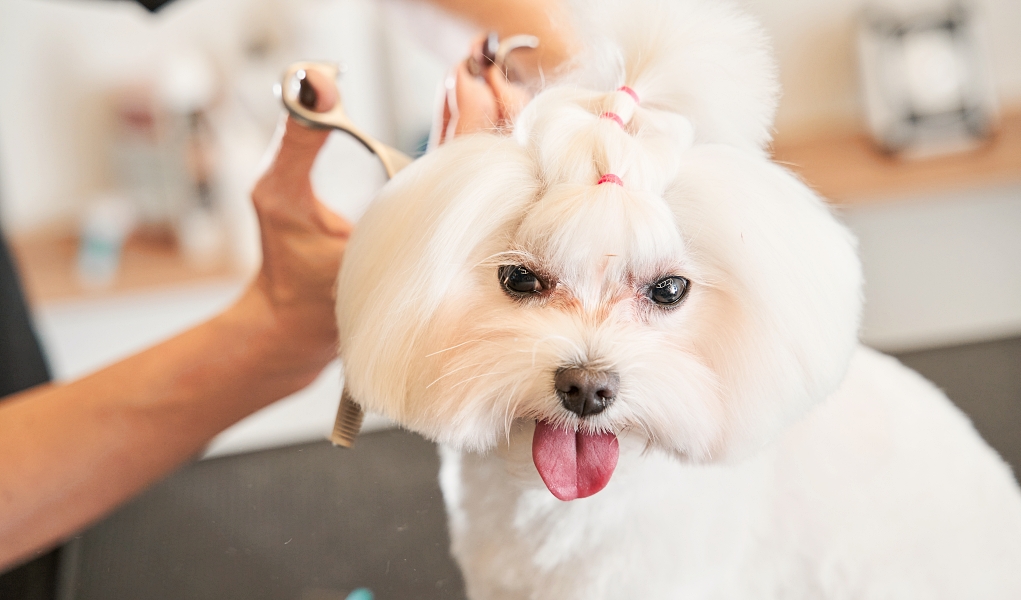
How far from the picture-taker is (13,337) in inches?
41.0

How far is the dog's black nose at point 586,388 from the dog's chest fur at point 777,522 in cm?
10

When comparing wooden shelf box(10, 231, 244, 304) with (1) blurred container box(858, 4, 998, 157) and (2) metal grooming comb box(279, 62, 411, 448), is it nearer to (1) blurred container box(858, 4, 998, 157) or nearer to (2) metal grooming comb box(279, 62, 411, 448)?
(2) metal grooming comb box(279, 62, 411, 448)

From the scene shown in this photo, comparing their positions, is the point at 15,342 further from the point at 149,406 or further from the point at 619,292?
the point at 619,292

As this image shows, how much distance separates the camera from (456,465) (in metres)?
0.68

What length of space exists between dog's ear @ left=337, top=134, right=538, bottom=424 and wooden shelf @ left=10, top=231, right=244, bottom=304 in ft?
4.96

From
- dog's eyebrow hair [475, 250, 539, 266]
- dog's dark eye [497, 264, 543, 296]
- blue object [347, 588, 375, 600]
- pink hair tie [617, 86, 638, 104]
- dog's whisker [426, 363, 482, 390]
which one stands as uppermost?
pink hair tie [617, 86, 638, 104]

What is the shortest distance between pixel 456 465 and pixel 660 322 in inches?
9.6

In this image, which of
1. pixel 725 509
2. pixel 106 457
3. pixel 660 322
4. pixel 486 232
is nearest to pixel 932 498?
pixel 725 509

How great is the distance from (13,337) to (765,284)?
3.17 ft

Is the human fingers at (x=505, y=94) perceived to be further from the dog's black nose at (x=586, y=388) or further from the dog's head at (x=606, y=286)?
the dog's black nose at (x=586, y=388)

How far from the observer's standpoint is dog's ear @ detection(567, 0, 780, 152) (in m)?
0.50

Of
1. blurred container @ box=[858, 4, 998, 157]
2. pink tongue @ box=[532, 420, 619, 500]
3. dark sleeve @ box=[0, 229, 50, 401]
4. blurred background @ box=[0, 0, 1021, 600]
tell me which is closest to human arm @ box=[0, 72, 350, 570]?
pink tongue @ box=[532, 420, 619, 500]

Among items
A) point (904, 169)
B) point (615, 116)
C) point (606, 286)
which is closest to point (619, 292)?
point (606, 286)

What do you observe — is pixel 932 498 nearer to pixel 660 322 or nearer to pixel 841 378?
pixel 841 378
